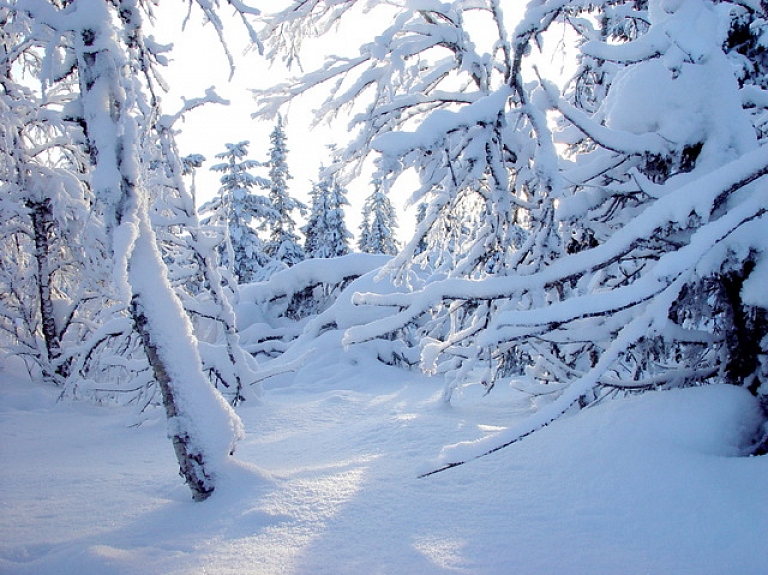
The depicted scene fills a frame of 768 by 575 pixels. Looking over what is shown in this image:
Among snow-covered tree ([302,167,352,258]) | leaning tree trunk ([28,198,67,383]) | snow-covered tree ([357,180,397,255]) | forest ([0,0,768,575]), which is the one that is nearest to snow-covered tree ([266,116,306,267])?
snow-covered tree ([302,167,352,258])

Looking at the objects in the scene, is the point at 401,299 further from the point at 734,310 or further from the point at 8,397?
the point at 8,397

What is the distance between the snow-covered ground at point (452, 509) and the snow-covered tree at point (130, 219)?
13.1 inches

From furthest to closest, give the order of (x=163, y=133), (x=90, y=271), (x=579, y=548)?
(x=90, y=271)
(x=163, y=133)
(x=579, y=548)

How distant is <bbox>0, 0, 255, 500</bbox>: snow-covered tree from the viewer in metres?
2.86

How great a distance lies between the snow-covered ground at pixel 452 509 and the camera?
6.08ft

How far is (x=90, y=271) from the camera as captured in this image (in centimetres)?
901

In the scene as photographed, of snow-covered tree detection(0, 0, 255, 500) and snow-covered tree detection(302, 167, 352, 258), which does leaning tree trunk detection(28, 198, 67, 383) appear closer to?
snow-covered tree detection(0, 0, 255, 500)

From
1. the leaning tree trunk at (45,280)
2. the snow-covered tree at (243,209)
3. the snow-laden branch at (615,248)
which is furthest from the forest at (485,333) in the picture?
the snow-covered tree at (243,209)

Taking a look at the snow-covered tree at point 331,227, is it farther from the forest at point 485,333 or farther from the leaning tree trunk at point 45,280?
the forest at point 485,333

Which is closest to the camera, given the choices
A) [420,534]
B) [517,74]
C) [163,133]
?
[420,534]

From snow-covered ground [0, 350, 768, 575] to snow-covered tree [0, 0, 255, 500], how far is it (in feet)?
1.09

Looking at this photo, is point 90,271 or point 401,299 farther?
point 90,271

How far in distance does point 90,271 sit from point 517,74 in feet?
30.2

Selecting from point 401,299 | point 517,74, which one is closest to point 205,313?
point 401,299
